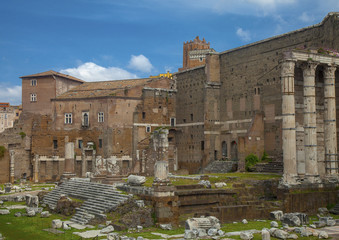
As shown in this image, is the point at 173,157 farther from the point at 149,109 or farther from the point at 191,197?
the point at 191,197

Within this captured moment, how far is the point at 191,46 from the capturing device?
70688mm

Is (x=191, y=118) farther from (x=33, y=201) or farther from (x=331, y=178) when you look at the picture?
(x=33, y=201)

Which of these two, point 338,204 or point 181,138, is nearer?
point 338,204

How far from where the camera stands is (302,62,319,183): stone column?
23.6 meters

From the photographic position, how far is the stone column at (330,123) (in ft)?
80.8

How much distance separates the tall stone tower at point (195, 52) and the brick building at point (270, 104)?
21563mm

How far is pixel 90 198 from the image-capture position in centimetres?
Answer: 2339

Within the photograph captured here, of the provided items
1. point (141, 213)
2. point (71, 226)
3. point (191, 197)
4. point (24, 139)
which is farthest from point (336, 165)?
point (24, 139)

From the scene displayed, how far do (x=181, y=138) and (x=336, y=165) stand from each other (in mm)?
23402

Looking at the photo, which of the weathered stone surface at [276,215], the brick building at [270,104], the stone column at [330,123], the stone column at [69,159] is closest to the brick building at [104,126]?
the brick building at [270,104]

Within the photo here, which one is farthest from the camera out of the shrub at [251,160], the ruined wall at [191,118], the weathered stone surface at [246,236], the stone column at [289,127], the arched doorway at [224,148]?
the ruined wall at [191,118]

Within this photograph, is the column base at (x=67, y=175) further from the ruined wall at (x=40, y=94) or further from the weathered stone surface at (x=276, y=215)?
the weathered stone surface at (x=276, y=215)

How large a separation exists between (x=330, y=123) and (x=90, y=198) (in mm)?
13903

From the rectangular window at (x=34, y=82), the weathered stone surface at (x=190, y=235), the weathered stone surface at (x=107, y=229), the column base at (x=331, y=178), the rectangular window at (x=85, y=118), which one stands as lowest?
the weathered stone surface at (x=107, y=229)
